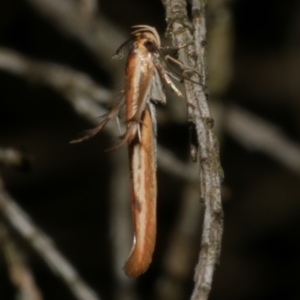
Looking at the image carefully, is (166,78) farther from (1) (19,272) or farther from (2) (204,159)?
(1) (19,272)

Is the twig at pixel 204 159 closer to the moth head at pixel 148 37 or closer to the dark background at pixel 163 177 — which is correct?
the moth head at pixel 148 37

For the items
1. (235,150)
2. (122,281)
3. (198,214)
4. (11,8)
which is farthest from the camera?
(235,150)

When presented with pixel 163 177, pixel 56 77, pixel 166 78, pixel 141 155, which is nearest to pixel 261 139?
pixel 56 77

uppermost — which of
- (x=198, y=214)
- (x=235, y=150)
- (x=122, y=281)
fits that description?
(x=235, y=150)

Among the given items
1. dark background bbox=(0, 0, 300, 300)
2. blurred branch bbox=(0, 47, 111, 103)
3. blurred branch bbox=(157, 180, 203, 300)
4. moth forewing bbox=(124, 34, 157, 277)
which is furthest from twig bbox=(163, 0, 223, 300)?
dark background bbox=(0, 0, 300, 300)

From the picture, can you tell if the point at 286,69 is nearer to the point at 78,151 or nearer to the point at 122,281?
the point at 78,151

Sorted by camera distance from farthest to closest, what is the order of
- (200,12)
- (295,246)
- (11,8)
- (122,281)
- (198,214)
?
(295,246) < (11,8) < (198,214) < (122,281) < (200,12)

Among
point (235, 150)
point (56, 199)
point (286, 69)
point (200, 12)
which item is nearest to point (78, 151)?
point (56, 199)
